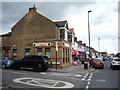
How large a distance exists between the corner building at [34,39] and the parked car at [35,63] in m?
4.66

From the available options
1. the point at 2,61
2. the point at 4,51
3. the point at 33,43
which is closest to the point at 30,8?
the point at 33,43

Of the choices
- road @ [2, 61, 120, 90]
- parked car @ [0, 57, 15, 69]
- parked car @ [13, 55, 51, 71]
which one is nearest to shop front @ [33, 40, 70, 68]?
parked car @ [13, 55, 51, 71]

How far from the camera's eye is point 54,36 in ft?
75.9

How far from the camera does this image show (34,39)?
24.4 metres

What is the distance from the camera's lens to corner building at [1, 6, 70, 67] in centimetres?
2253

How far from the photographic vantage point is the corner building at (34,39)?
73.9 ft

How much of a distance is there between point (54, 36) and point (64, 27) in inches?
132

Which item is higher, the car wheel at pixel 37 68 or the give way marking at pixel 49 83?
the car wheel at pixel 37 68

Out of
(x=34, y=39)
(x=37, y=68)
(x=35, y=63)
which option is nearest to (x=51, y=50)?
(x=34, y=39)

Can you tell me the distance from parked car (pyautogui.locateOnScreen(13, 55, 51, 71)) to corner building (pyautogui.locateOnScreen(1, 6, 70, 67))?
4.66 meters

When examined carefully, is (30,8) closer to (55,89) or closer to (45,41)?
(45,41)

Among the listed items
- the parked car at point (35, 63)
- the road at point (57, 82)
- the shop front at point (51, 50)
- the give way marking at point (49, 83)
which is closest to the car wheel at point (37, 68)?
the parked car at point (35, 63)

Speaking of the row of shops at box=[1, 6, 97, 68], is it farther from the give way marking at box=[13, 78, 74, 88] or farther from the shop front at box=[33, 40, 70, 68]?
the give way marking at box=[13, 78, 74, 88]

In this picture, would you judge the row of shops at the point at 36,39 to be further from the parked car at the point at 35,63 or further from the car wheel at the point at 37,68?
the car wheel at the point at 37,68
